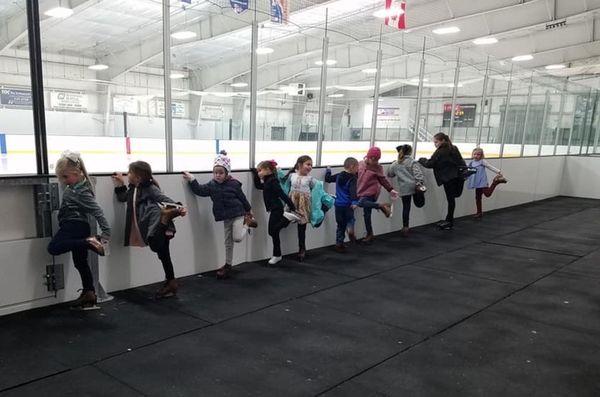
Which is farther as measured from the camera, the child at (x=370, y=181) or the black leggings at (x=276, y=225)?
the child at (x=370, y=181)

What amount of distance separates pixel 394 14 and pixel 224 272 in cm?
435

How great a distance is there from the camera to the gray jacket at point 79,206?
12.4 ft

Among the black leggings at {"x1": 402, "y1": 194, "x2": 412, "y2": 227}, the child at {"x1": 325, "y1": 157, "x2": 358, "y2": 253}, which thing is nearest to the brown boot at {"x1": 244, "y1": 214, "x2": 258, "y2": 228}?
the child at {"x1": 325, "y1": 157, "x2": 358, "y2": 253}

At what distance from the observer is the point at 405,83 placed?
853cm

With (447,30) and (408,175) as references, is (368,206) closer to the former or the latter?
(408,175)

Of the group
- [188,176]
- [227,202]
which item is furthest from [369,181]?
[188,176]

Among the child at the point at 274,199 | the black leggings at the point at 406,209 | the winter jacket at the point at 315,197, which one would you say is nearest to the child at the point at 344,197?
the winter jacket at the point at 315,197

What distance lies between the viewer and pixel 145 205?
13.8ft

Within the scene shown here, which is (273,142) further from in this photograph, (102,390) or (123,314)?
(102,390)

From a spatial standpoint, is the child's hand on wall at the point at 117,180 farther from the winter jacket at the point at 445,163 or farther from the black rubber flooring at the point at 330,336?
the winter jacket at the point at 445,163

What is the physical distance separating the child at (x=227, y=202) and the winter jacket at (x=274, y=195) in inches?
18.3

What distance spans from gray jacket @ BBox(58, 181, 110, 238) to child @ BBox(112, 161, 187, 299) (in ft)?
1.29

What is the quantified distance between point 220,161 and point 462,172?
465cm

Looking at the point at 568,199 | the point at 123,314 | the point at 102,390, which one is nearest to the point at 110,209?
the point at 123,314
